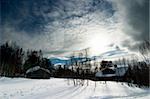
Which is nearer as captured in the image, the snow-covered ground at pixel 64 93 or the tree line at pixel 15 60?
the snow-covered ground at pixel 64 93

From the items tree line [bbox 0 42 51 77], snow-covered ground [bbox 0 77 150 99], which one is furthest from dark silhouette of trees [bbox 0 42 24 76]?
snow-covered ground [bbox 0 77 150 99]

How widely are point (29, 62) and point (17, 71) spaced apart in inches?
223

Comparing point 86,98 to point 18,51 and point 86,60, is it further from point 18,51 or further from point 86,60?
point 18,51

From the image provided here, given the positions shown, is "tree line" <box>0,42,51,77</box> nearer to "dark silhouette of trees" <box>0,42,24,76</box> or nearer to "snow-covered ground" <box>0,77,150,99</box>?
"dark silhouette of trees" <box>0,42,24,76</box>

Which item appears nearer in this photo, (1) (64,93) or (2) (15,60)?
(1) (64,93)

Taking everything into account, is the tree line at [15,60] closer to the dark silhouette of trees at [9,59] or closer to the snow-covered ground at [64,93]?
the dark silhouette of trees at [9,59]

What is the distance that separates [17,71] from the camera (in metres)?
48.3

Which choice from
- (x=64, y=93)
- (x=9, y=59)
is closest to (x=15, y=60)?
(x=9, y=59)

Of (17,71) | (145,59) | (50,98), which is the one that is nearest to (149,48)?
(145,59)

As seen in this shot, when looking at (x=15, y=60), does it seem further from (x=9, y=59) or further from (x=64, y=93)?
(x=64, y=93)

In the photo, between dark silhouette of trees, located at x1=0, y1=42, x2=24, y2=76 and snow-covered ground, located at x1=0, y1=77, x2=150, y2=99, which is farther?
dark silhouette of trees, located at x1=0, y1=42, x2=24, y2=76

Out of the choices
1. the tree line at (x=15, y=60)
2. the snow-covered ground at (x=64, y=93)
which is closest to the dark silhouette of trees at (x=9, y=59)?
the tree line at (x=15, y=60)

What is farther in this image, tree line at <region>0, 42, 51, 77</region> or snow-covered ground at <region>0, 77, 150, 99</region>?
tree line at <region>0, 42, 51, 77</region>

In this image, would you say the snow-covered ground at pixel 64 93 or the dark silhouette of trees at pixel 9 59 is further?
the dark silhouette of trees at pixel 9 59
